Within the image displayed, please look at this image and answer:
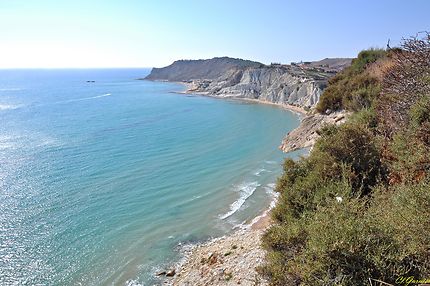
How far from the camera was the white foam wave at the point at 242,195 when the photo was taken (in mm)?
21911

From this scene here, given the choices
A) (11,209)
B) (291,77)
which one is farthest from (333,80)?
(291,77)

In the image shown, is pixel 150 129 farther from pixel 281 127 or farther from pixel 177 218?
pixel 177 218

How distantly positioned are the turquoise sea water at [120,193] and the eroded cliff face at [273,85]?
22.1 m

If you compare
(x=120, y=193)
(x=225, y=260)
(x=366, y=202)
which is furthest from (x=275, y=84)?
(x=366, y=202)

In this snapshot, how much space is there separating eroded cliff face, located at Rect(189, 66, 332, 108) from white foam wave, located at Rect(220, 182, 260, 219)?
4227cm

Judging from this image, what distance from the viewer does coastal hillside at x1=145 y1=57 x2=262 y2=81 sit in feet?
527

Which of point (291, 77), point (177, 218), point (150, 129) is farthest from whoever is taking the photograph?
point (291, 77)

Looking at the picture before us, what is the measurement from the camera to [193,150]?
3619cm

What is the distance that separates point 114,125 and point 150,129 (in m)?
7.00

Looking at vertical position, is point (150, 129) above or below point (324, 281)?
below

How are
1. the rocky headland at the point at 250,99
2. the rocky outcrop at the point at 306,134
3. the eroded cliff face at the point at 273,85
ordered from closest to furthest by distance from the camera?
the rocky headland at the point at 250,99
the rocky outcrop at the point at 306,134
the eroded cliff face at the point at 273,85

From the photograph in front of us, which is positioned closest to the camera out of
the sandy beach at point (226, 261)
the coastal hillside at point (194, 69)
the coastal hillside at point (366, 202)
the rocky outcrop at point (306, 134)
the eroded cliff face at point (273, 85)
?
the coastal hillside at point (366, 202)

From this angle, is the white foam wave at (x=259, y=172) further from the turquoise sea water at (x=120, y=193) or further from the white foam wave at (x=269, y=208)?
the white foam wave at (x=269, y=208)

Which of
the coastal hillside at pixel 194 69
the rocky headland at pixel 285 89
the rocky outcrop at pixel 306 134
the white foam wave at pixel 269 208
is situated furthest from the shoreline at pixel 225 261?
the coastal hillside at pixel 194 69
